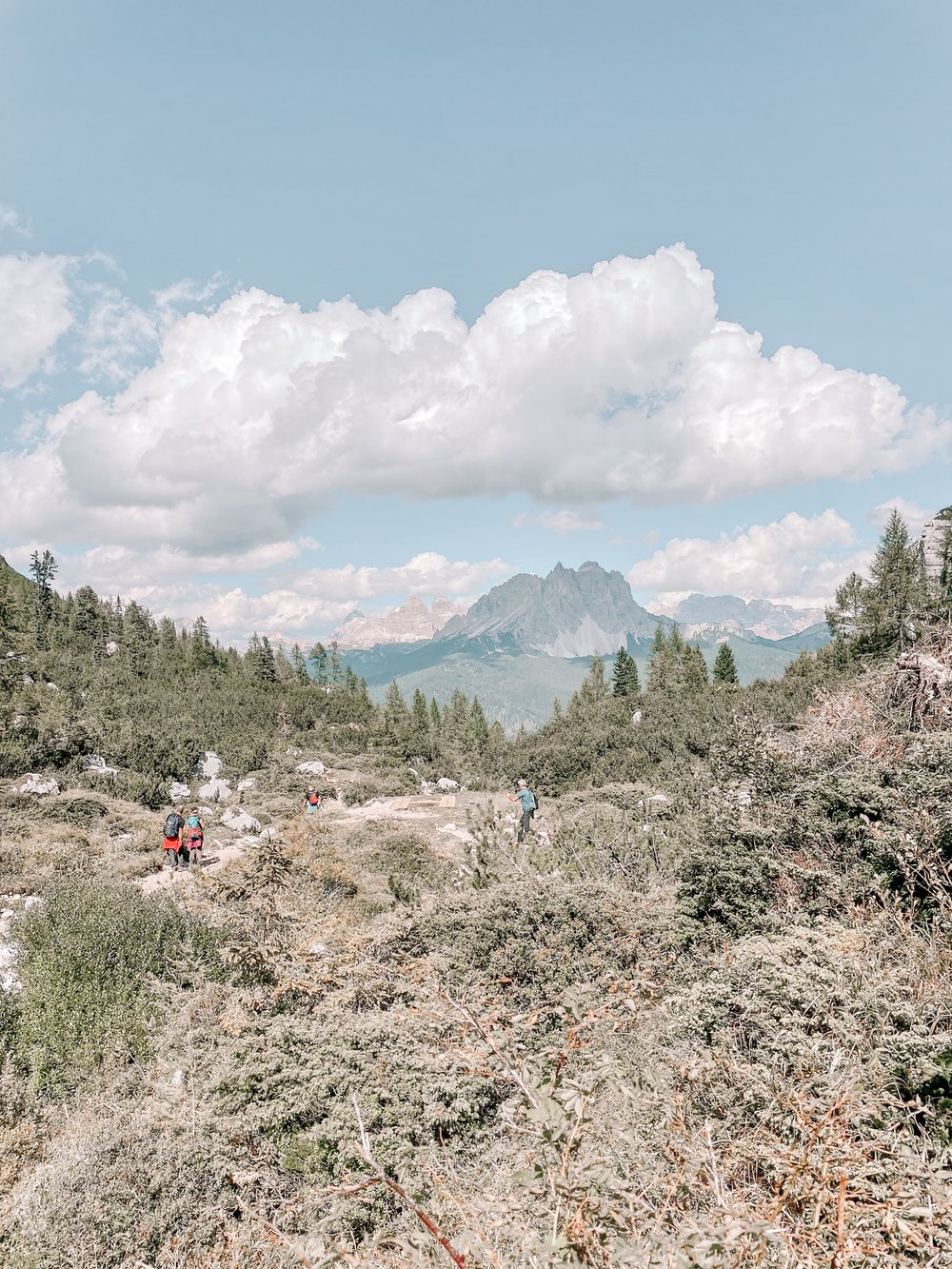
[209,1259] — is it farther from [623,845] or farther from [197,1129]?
[623,845]

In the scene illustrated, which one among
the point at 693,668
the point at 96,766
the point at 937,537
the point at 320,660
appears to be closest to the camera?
the point at 96,766

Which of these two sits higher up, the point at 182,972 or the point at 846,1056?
the point at 846,1056

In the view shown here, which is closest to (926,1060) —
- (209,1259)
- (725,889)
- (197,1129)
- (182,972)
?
(725,889)

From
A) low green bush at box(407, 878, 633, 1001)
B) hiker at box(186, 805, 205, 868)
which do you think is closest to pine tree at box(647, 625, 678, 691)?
hiker at box(186, 805, 205, 868)

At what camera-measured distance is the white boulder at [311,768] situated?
2989cm

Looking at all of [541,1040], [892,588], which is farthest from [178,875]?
[892,588]

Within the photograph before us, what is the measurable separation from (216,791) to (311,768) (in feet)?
15.8

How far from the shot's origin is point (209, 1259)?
4078mm

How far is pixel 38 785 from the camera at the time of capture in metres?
21.6

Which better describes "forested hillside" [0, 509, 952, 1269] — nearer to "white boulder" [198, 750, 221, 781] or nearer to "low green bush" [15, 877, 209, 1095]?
"low green bush" [15, 877, 209, 1095]

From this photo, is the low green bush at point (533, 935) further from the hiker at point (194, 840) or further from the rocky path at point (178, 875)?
the hiker at point (194, 840)

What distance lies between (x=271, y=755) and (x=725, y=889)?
29068mm

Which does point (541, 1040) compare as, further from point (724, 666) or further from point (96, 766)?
point (724, 666)

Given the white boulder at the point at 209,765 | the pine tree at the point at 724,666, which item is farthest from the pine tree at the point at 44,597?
the pine tree at the point at 724,666
